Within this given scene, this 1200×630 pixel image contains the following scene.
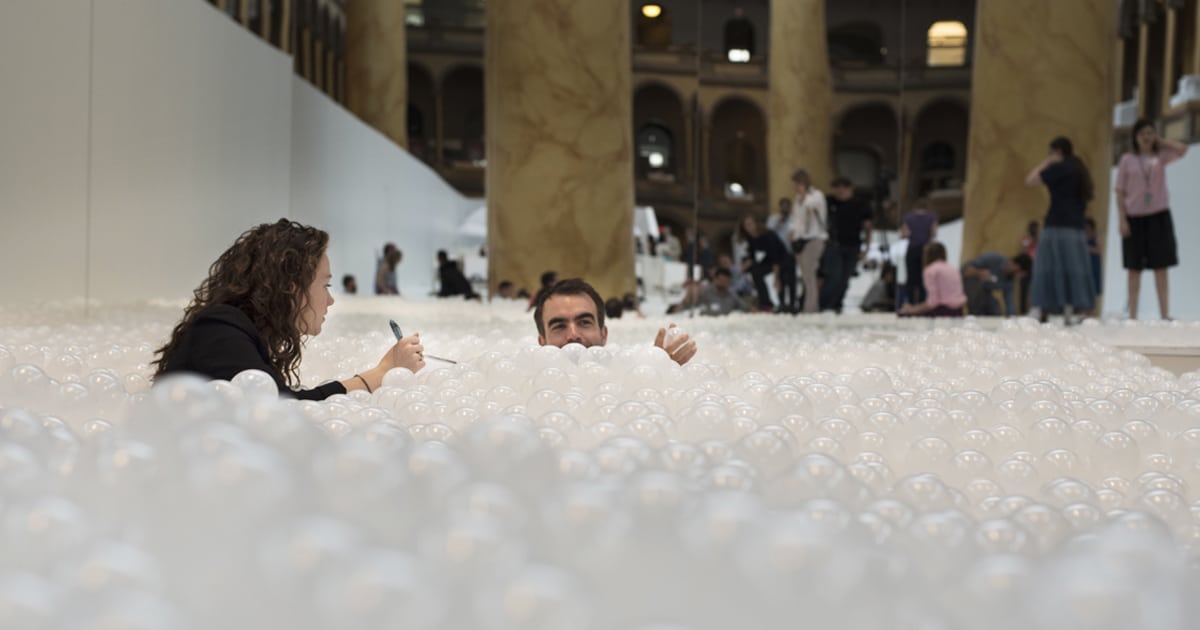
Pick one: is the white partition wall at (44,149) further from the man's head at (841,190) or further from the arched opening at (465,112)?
the arched opening at (465,112)

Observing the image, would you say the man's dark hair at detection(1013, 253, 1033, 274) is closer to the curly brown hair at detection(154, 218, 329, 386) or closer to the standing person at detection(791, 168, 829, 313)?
the standing person at detection(791, 168, 829, 313)

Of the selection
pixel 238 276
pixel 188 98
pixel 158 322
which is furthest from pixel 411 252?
pixel 238 276

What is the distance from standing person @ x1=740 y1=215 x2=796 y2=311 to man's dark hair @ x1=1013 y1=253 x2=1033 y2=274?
69.7 inches

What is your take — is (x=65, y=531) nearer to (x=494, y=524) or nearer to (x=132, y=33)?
(x=494, y=524)

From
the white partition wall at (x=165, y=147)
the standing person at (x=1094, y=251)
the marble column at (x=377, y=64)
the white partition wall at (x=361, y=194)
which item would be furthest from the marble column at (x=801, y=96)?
the marble column at (x=377, y=64)

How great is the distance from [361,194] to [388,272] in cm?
118

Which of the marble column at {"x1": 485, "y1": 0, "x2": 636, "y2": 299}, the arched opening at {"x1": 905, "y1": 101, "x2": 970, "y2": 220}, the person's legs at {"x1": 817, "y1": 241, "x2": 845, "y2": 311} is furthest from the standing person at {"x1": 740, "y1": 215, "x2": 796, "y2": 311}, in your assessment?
the arched opening at {"x1": 905, "y1": 101, "x2": 970, "y2": 220}

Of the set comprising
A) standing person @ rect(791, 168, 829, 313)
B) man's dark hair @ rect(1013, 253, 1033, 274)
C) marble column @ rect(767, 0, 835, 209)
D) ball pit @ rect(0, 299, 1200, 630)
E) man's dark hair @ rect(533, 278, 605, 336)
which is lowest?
ball pit @ rect(0, 299, 1200, 630)

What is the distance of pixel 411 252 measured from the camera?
58.9 feet

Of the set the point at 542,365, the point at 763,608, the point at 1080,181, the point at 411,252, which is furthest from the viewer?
the point at 411,252

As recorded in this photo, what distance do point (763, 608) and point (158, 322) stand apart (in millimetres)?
4125

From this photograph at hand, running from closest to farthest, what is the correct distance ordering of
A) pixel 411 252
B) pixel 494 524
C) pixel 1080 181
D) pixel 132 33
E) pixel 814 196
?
pixel 494 524 → pixel 132 33 → pixel 1080 181 → pixel 814 196 → pixel 411 252

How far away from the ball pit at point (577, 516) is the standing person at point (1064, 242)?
5.73m

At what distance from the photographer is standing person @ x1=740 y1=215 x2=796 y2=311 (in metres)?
10.0
